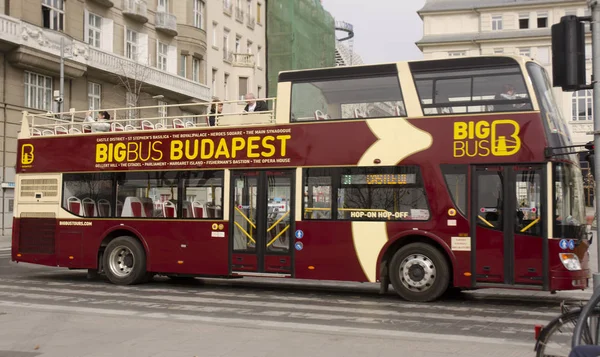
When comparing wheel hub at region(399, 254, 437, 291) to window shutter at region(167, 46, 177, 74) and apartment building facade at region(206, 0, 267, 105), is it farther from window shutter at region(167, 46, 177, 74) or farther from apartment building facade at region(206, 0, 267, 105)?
apartment building facade at region(206, 0, 267, 105)

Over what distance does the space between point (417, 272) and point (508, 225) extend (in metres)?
1.64

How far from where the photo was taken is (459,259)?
1128 centimetres

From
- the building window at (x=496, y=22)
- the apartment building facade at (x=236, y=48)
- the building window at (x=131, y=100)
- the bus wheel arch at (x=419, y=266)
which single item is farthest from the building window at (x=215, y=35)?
the bus wheel arch at (x=419, y=266)

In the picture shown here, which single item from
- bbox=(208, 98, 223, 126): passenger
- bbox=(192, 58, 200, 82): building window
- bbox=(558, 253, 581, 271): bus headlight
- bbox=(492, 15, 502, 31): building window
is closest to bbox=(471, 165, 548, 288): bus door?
bbox=(558, 253, 581, 271): bus headlight

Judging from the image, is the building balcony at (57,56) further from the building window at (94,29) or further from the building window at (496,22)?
the building window at (496,22)

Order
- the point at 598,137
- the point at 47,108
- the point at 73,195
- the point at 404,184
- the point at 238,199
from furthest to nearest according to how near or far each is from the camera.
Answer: the point at 47,108 < the point at 73,195 < the point at 238,199 < the point at 404,184 < the point at 598,137

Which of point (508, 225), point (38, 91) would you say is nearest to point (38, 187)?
point (508, 225)

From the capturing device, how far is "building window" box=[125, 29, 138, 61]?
4097cm

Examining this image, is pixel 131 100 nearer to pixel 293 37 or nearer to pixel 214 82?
pixel 214 82

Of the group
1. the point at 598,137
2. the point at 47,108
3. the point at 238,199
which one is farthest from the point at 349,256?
the point at 47,108

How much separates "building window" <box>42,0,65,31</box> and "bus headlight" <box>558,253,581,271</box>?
2893 cm

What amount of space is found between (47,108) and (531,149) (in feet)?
94.0

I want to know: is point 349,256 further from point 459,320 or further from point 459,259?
point 459,320

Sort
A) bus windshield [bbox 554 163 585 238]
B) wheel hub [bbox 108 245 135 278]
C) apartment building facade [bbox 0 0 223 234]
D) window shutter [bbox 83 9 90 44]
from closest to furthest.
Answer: bus windshield [bbox 554 163 585 238] < wheel hub [bbox 108 245 135 278] < apartment building facade [bbox 0 0 223 234] < window shutter [bbox 83 9 90 44]
